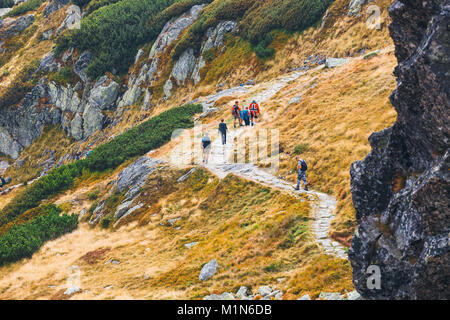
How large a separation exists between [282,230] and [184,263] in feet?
15.3

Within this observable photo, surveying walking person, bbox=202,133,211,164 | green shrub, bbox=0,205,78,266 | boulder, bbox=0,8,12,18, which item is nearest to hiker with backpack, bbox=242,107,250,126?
walking person, bbox=202,133,211,164

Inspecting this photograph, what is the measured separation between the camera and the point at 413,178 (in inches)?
357

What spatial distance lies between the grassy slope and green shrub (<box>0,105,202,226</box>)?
9678 millimetres

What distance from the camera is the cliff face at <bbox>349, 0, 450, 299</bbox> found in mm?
Result: 7746

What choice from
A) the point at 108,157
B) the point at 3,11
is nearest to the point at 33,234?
the point at 108,157

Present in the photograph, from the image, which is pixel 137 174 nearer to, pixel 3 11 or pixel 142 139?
pixel 142 139

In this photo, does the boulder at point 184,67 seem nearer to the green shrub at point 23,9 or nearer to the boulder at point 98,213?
the boulder at point 98,213

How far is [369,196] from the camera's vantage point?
414 inches

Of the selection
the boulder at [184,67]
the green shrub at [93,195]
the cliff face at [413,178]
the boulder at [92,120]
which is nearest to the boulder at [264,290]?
the cliff face at [413,178]

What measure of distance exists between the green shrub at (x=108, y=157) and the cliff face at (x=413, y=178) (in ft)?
93.4

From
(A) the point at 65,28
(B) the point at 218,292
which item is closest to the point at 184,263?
(B) the point at 218,292

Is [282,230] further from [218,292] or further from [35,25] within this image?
[35,25]

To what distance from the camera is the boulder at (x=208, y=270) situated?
15.1 m

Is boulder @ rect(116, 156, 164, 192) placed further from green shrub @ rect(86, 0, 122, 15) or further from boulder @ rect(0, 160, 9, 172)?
green shrub @ rect(86, 0, 122, 15)
